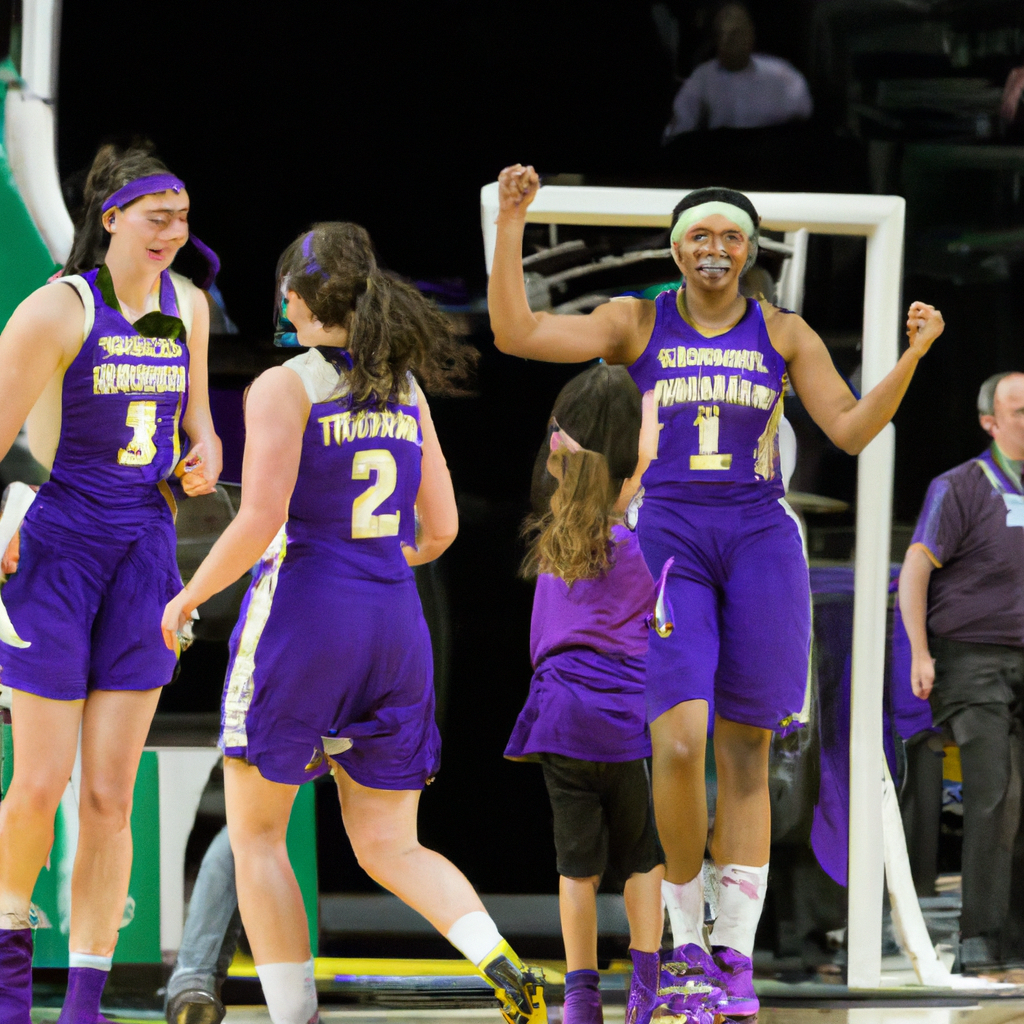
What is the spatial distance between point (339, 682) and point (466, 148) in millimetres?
1785

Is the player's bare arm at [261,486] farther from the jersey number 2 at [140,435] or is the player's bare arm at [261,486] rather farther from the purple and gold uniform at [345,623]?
the jersey number 2 at [140,435]

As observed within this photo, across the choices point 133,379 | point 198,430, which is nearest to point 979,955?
point 198,430

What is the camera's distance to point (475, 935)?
121 inches

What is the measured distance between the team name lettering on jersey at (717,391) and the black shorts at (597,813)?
1.05 m

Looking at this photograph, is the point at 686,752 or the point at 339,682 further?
the point at 686,752

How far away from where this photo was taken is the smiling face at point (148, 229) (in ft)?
11.8

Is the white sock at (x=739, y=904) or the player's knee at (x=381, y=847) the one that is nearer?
the player's knee at (x=381, y=847)

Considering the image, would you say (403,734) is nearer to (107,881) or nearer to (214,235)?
(107,881)

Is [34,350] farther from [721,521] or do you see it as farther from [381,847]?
[721,521]

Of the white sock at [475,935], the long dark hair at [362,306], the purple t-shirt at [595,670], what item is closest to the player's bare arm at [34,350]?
the long dark hair at [362,306]

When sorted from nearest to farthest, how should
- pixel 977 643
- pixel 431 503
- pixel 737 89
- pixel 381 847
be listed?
1. pixel 381 847
2. pixel 431 503
3. pixel 737 89
4. pixel 977 643

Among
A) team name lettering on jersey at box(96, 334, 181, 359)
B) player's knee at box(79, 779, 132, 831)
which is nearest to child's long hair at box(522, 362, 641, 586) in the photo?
team name lettering on jersey at box(96, 334, 181, 359)

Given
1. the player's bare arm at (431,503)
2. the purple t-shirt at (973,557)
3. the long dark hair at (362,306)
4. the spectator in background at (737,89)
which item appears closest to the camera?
the long dark hair at (362,306)

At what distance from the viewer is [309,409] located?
10.2 feet
